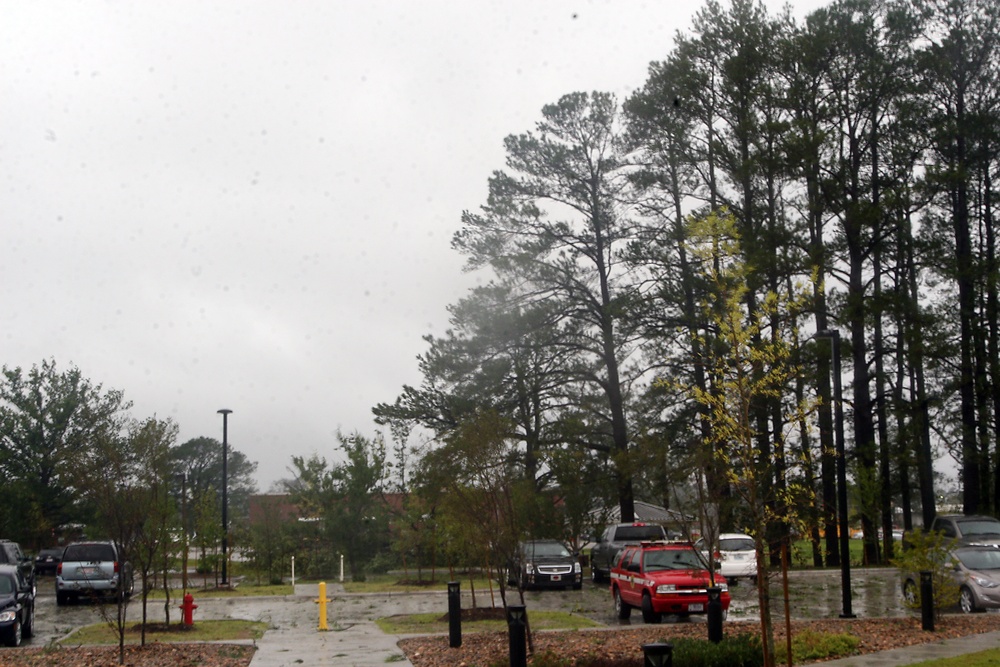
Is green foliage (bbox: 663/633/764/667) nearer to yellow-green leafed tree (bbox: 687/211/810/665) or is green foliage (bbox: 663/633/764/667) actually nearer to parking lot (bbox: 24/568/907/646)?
yellow-green leafed tree (bbox: 687/211/810/665)

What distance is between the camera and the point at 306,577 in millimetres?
38281

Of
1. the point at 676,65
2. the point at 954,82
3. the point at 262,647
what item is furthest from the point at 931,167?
the point at 262,647

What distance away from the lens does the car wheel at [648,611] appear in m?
19.2

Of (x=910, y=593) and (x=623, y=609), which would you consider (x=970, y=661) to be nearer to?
(x=910, y=593)

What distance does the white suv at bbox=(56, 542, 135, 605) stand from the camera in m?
26.5

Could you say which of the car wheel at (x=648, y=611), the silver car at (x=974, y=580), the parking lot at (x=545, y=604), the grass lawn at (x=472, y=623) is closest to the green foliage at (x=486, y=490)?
the grass lawn at (x=472, y=623)

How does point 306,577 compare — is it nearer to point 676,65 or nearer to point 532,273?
point 532,273

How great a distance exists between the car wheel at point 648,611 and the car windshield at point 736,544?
1172cm

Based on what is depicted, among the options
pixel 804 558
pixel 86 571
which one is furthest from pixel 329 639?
pixel 804 558

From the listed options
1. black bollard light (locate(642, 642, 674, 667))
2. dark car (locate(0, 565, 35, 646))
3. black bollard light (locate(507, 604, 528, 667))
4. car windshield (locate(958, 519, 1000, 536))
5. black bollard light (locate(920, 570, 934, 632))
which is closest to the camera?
black bollard light (locate(642, 642, 674, 667))

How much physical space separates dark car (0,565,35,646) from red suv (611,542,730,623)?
11.6 meters

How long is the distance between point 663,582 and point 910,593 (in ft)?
16.9

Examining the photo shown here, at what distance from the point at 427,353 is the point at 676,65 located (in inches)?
536

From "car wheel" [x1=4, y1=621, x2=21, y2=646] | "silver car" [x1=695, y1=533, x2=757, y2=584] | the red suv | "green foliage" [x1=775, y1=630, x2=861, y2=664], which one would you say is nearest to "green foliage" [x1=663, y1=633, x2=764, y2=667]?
"green foliage" [x1=775, y1=630, x2=861, y2=664]
